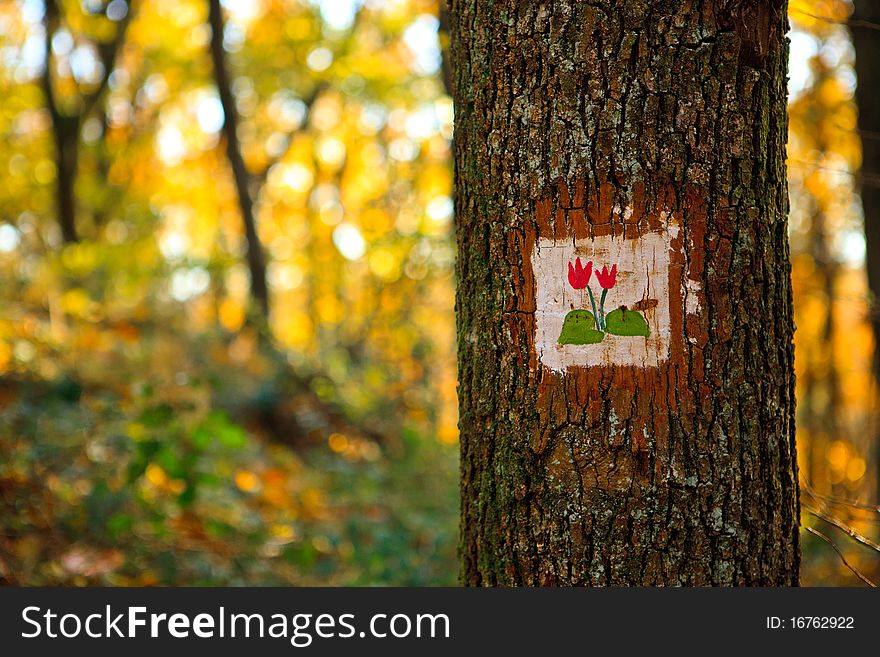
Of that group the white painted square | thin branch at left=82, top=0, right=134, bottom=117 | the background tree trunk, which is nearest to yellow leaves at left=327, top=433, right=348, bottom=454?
the background tree trunk

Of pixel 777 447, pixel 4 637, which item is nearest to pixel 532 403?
pixel 777 447

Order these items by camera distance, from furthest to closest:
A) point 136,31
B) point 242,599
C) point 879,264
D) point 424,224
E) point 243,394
→ point 136,31 → point 243,394 → point 424,224 → point 879,264 → point 242,599

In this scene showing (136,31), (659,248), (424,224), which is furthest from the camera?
(136,31)

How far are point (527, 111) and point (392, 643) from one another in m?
1.41

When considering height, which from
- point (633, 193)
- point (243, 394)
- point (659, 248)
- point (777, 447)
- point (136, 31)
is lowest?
point (243, 394)

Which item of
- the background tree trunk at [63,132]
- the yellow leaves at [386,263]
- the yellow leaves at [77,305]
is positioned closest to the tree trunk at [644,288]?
the yellow leaves at [386,263]

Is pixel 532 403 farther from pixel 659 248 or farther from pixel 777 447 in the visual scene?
pixel 777 447

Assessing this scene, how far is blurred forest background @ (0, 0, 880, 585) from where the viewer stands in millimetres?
4973

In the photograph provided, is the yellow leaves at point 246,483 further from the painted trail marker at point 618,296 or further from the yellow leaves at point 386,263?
the painted trail marker at point 618,296

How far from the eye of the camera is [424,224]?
312 inches

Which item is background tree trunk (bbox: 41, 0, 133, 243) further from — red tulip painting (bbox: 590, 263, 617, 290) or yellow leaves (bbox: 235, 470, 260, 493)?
red tulip painting (bbox: 590, 263, 617, 290)

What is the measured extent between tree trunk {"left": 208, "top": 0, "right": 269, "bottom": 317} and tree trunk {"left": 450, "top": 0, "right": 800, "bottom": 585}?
27.6ft

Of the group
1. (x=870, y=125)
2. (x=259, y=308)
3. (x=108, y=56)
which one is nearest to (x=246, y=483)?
(x=259, y=308)

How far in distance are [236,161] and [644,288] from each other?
9218 mm
